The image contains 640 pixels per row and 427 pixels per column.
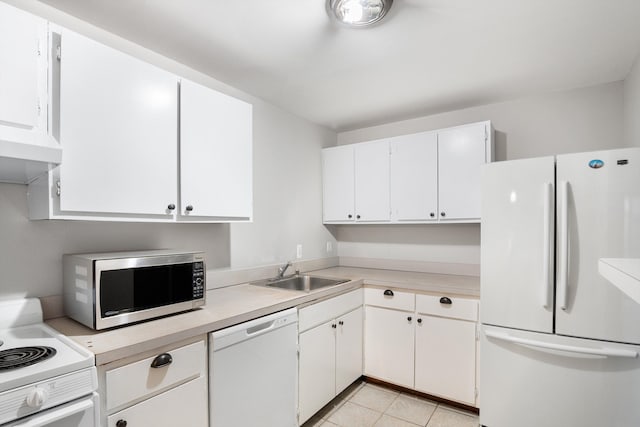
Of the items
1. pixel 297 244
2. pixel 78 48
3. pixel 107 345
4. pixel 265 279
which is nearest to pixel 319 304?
pixel 265 279

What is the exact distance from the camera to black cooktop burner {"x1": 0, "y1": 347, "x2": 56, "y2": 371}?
1.06 meters

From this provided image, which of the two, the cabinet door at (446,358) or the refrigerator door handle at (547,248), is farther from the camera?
the cabinet door at (446,358)

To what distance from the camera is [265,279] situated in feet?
8.82

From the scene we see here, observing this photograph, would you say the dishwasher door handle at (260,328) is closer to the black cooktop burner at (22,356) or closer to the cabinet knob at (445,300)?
the black cooktop burner at (22,356)

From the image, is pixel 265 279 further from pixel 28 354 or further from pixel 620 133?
pixel 620 133

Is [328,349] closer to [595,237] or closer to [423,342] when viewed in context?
[423,342]

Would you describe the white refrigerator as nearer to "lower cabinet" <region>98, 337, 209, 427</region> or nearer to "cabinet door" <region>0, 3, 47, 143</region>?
"lower cabinet" <region>98, 337, 209, 427</region>

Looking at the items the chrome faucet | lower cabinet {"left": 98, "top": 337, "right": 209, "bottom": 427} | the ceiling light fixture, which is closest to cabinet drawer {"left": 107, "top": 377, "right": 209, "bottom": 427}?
lower cabinet {"left": 98, "top": 337, "right": 209, "bottom": 427}

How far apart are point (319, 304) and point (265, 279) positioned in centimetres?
61

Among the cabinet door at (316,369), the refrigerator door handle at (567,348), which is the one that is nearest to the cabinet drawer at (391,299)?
the cabinet door at (316,369)

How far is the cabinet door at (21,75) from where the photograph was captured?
3.88 feet

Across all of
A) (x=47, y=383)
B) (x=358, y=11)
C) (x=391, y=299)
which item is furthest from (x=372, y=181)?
(x=47, y=383)

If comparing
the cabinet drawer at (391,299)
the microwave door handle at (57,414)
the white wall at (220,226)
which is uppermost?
the white wall at (220,226)

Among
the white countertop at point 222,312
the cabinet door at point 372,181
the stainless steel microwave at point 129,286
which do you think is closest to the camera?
the white countertop at point 222,312
